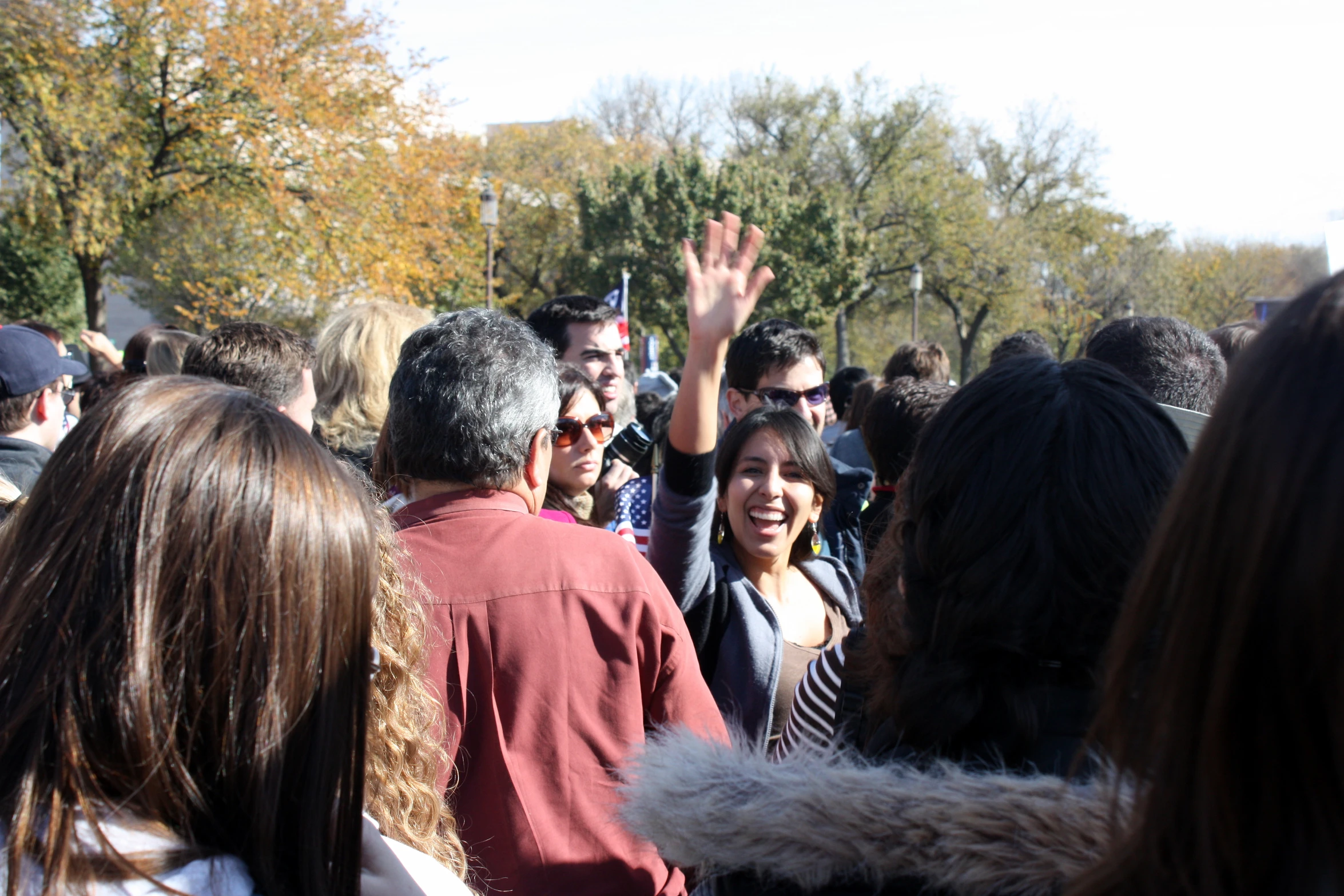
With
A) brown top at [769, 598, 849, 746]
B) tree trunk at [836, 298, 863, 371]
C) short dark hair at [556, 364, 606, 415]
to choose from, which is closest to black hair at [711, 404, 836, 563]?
brown top at [769, 598, 849, 746]

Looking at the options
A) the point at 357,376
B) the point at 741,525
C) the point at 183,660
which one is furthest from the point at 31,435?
the point at 183,660

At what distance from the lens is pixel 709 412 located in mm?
2199

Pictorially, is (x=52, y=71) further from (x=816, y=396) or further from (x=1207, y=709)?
(x=1207, y=709)

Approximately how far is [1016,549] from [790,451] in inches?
74.4

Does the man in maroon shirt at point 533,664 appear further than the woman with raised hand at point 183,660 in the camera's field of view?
Yes

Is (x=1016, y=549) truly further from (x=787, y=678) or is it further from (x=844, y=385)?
(x=844, y=385)

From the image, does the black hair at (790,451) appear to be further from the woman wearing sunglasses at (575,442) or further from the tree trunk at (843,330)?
the tree trunk at (843,330)

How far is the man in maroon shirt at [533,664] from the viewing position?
2.03 m

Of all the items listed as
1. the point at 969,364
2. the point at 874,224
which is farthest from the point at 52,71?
the point at 969,364

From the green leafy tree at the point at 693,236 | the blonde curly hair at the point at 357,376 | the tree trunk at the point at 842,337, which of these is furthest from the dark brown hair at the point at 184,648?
the tree trunk at the point at 842,337

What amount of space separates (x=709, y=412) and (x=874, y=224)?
124ft

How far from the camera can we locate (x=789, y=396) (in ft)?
14.5

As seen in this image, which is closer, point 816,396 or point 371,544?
point 371,544

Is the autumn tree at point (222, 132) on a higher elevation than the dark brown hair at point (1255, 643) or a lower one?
higher
